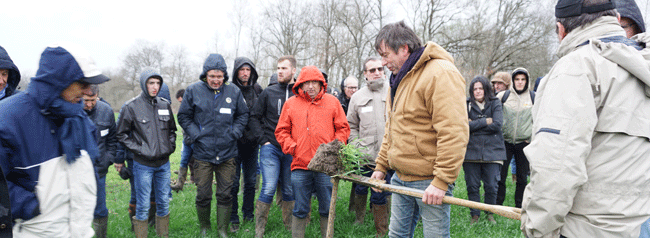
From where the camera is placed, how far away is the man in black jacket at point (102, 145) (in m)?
4.79

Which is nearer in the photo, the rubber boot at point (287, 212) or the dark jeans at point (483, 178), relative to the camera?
the rubber boot at point (287, 212)

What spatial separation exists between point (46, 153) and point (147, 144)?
2598 millimetres

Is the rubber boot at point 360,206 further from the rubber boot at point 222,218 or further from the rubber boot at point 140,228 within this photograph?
the rubber boot at point 140,228

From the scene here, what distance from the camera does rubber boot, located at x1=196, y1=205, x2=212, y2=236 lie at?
514 cm

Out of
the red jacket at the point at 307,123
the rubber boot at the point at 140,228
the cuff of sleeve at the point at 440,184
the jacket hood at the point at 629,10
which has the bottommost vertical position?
the rubber boot at the point at 140,228

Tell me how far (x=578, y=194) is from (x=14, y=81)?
4963 millimetres

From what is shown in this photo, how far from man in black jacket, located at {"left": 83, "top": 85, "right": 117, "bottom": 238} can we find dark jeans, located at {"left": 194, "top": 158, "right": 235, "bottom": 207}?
1.14 metres

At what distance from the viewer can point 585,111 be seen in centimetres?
192

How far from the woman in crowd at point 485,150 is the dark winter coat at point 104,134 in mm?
5054

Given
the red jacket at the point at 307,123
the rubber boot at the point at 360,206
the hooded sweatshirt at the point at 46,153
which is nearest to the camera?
the hooded sweatshirt at the point at 46,153

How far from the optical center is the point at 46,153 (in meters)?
2.22

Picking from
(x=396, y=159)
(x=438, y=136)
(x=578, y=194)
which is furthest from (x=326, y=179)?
(x=578, y=194)

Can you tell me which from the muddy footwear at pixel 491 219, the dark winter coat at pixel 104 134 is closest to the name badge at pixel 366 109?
the muddy footwear at pixel 491 219

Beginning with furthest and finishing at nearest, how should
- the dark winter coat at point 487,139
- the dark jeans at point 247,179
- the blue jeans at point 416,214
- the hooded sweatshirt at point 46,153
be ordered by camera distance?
1. the dark jeans at point 247,179
2. the dark winter coat at point 487,139
3. the blue jeans at point 416,214
4. the hooded sweatshirt at point 46,153
